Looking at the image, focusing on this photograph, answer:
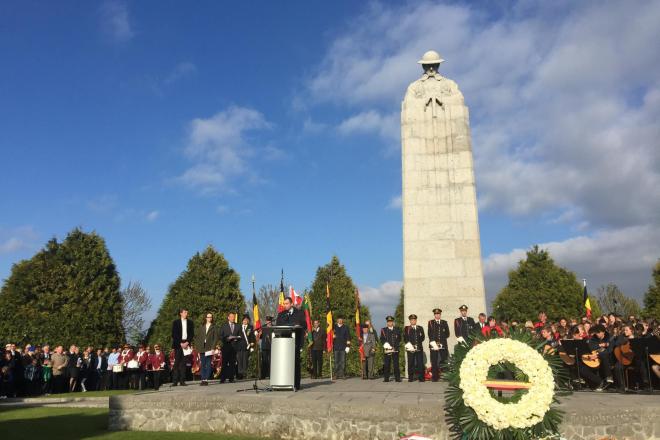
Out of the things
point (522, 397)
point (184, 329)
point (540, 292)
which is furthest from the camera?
point (540, 292)

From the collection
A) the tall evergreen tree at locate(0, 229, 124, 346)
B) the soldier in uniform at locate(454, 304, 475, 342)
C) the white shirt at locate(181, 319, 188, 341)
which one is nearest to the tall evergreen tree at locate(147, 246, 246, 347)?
the tall evergreen tree at locate(0, 229, 124, 346)

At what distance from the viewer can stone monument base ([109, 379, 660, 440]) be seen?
8125mm

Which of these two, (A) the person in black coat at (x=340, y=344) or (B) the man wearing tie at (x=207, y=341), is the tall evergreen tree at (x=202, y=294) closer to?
(A) the person in black coat at (x=340, y=344)

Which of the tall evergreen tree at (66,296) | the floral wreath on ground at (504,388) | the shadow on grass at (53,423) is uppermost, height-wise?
the tall evergreen tree at (66,296)

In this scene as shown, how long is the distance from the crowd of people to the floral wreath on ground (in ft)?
1.67

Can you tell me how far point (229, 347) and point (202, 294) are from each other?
15.4 m

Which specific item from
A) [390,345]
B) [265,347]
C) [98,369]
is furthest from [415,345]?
[98,369]

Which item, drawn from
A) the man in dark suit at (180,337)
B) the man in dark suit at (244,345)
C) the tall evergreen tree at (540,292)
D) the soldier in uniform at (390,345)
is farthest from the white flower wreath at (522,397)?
the tall evergreen tree at (540,292)

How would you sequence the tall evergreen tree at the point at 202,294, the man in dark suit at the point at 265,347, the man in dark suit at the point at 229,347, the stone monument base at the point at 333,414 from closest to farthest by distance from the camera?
1. the stone monument base at the point at 333,414
2. the man in dark suit at the point at 229,347
3. the man in dark suit at the point at 265,347
4. the tall evergreen tree at the point at 202,294

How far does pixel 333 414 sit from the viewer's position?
8953 millimetres

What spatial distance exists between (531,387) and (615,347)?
7.36 meters

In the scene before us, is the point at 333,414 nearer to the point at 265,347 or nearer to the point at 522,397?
the point at 522,397

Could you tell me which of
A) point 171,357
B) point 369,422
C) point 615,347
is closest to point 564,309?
point 615,347

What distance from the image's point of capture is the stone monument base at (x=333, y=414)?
8.12 meters
